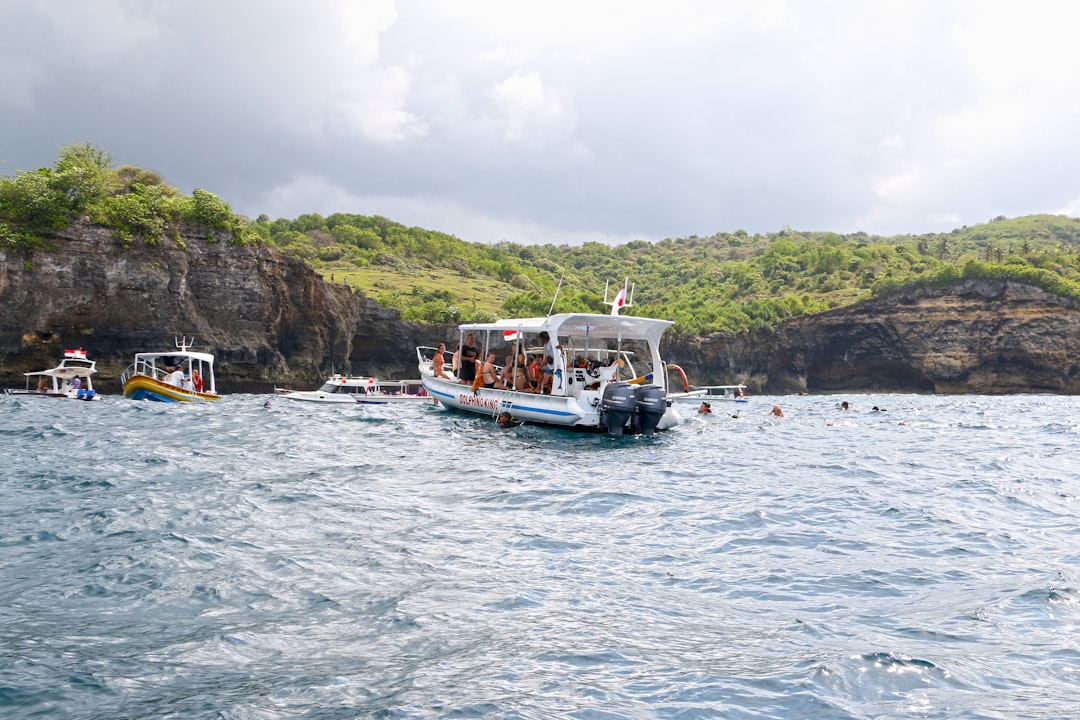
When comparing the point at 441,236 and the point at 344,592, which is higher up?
the point at 441,236

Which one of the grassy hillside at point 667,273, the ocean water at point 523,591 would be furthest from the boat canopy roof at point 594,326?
the grassy hillside at point 667,273

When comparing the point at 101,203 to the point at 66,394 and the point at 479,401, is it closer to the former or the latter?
the point at 66,394

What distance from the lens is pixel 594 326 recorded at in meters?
26.0

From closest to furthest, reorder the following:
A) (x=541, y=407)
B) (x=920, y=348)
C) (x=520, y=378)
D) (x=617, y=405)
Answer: (x=617, y=405) → (x=541, y=407) → (x=520, y=378) → (x=920, y=348)

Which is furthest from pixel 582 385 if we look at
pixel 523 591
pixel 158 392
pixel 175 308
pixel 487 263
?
pixel 487 263

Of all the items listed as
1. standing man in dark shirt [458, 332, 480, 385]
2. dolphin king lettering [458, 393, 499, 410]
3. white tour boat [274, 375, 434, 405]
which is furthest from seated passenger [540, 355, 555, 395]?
white tour boat [274, 375, 434, 405]

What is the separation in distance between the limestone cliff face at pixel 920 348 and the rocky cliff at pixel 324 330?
15cm

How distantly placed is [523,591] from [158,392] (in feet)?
114

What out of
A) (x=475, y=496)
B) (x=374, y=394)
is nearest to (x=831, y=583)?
(x=475, y=496)

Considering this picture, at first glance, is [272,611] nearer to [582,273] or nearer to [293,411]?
[293,411]

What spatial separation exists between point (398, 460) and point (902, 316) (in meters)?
83.5

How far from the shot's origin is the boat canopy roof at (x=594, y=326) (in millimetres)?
24500

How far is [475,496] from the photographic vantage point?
12914mm

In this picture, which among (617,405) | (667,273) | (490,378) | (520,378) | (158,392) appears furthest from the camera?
(667,273)
